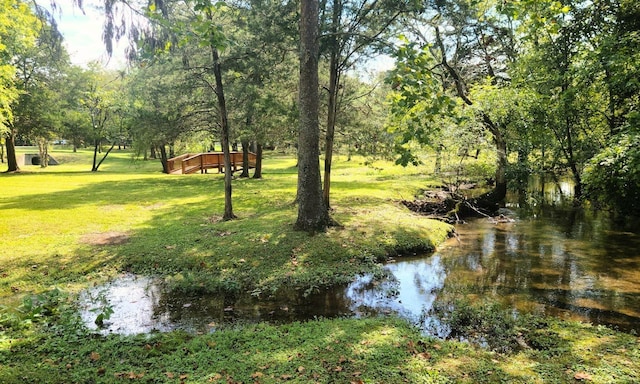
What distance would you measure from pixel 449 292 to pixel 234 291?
3.75 m

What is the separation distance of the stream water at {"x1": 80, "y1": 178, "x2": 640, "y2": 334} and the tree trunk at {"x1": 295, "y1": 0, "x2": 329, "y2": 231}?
2.36m

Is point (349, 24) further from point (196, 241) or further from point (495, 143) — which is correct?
point (495, 143)

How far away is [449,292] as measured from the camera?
6.91 m

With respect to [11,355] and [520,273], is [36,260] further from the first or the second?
[520,273]

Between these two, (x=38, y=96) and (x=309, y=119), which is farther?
(x=38, y=96)

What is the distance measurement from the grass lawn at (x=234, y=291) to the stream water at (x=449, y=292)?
460 millimetres

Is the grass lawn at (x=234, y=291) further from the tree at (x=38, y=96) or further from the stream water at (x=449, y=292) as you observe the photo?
the tree at (x=38, y=96)

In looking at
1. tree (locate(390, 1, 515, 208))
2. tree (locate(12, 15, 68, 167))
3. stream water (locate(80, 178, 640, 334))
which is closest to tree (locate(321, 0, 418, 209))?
tree (locate(390, 1, 515, 208))

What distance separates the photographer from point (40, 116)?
24562mm

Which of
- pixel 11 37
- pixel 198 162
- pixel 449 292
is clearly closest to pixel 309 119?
pixel 449 292

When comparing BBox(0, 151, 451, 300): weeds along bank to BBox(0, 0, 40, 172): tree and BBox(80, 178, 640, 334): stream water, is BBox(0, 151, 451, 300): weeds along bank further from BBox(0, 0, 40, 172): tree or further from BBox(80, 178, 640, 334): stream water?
BBox(0, 0, 40, 172): tree

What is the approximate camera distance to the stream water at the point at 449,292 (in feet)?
19.3

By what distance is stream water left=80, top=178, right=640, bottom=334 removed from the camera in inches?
232

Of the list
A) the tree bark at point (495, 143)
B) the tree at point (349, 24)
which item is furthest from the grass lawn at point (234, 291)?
the tree bark at point (495, 143)
